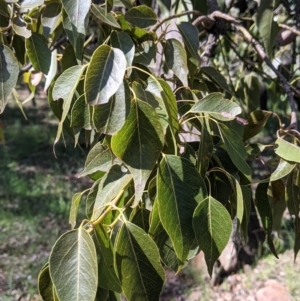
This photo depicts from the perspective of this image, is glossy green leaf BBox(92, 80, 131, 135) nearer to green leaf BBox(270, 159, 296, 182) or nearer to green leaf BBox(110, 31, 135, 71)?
green leaf BBox(110, 31, 135, 71)

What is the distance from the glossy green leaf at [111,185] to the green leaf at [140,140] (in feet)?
0.19

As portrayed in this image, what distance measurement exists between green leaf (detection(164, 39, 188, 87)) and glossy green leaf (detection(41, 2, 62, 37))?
0.16 meters

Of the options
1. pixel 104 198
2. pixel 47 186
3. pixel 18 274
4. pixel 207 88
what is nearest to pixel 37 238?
pixel 18 274

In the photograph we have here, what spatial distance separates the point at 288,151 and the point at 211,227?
0.14 m

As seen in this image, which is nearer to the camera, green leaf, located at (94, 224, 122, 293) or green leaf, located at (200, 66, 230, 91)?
green leaf, located at (94, 224, 122, 293)

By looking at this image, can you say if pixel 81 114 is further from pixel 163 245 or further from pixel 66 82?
pixel 163 245

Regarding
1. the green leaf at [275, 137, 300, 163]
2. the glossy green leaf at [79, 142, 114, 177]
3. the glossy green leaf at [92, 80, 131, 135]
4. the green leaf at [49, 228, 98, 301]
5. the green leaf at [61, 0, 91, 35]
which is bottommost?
the green leaf at [49, 228, 98, 301]

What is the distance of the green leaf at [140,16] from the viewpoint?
61 cm

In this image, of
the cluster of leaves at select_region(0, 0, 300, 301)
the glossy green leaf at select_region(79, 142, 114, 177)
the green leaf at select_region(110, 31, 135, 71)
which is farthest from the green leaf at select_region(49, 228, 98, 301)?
the green leaf at select_region(110, 31, 135, 71)

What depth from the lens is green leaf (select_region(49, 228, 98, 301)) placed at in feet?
1.39

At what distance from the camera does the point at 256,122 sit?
2.11ft

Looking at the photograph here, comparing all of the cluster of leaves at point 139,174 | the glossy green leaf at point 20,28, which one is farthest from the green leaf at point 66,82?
the glossy green leaf at point 20,28

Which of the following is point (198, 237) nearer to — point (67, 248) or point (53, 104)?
point (67, 248)

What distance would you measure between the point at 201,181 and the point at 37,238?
2176 mm
